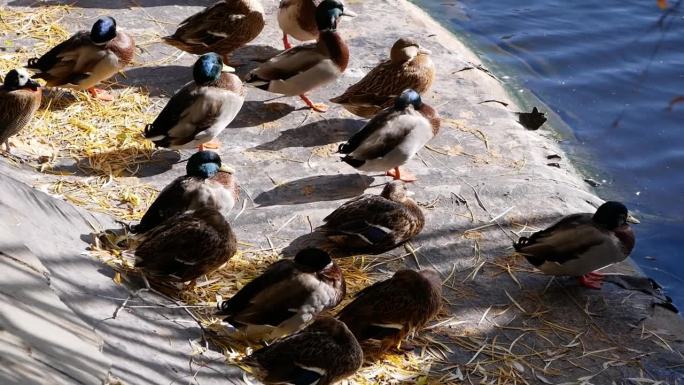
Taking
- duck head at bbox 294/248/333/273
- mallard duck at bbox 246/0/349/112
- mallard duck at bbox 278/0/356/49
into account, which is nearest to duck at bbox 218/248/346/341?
duck head at bbox 294/248/333/273

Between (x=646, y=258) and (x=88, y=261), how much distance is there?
3.95 metres

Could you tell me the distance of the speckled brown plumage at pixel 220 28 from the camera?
25.5 ft

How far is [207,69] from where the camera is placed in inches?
260

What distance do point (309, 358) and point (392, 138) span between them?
2319 mm

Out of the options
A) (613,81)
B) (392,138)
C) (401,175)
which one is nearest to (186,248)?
(392,138)

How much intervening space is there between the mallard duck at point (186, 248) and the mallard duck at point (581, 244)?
1799 millimetres

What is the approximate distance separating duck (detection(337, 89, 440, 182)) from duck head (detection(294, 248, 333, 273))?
62.1 inches

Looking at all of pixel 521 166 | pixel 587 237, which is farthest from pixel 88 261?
pixel 521 166

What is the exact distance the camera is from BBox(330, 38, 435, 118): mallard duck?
713 centimetres

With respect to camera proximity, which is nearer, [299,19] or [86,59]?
[86,59]

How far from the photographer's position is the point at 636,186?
7.59 m

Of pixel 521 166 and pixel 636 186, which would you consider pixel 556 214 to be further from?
pixel 636 186

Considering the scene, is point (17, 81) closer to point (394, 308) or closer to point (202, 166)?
point (202, 166)

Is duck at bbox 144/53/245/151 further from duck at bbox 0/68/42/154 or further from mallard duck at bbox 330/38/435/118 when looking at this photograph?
mallard duck at bbox 330/38/435/118
